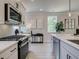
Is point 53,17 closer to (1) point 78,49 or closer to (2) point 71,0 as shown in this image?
(2) point 71,0

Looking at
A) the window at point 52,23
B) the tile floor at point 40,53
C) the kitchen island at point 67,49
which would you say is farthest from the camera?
the window at point 52,23

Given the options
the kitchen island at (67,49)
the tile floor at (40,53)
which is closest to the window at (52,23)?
the tile floor at (40,53)

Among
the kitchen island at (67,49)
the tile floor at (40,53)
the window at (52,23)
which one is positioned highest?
the window at (52,23)

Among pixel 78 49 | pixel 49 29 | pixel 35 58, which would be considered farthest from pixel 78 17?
pixel 78 49

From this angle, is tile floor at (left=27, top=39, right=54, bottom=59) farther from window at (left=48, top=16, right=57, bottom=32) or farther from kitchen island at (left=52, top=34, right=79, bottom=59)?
window at (left=48, top=16, right=57, bottom=32)

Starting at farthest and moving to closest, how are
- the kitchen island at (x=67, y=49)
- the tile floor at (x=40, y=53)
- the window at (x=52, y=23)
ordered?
the window at (x=52, y=23) < the tile floor at (x=40, y=53) < the kitchen island at (x=67, y=49)

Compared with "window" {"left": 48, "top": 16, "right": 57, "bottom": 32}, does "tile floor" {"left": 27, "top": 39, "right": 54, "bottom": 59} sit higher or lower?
lower

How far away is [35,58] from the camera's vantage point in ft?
18.1

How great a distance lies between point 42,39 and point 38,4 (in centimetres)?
342

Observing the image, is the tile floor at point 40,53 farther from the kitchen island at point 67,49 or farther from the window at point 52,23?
the window at point 52,23

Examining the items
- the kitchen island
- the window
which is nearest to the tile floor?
the kitchen island

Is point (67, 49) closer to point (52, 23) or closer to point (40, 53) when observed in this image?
point (40, 53)

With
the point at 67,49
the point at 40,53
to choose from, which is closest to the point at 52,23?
the point at 40,53

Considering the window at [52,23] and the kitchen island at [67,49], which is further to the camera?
the window at [52,23]
